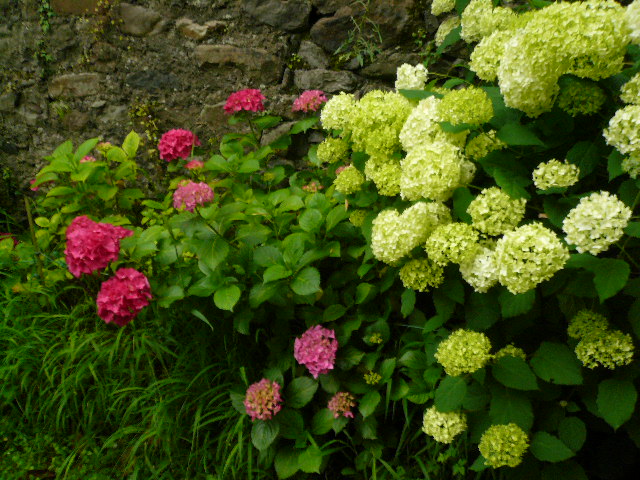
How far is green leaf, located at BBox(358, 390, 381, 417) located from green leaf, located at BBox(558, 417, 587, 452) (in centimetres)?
63

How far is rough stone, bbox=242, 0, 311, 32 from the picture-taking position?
2875mm

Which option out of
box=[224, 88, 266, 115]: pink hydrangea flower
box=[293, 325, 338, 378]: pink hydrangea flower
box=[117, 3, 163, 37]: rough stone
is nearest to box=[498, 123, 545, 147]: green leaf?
box=[293, 325, 338, 378]: pink hydrangea flower

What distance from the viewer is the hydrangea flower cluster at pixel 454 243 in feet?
4.52

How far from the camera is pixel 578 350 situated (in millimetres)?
1381

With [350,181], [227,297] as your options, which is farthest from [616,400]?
[227,297]

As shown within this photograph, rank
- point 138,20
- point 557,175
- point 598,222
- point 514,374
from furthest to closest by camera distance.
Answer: point 138,20 < point 514,374 < point 557,175 < point 598,222

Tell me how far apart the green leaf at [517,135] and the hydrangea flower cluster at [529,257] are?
25 cm

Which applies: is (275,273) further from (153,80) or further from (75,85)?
(75,85)

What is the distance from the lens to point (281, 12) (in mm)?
2896

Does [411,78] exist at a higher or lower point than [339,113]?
higher

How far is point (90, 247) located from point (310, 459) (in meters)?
1.15

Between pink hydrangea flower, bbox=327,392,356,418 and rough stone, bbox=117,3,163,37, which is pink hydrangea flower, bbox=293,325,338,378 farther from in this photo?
rough stone, bbox=117,3,163,37

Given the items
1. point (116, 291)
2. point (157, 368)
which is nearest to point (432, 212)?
point (116, 291)

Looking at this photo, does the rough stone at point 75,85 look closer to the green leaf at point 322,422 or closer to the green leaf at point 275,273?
the green leaf at point 275,273
